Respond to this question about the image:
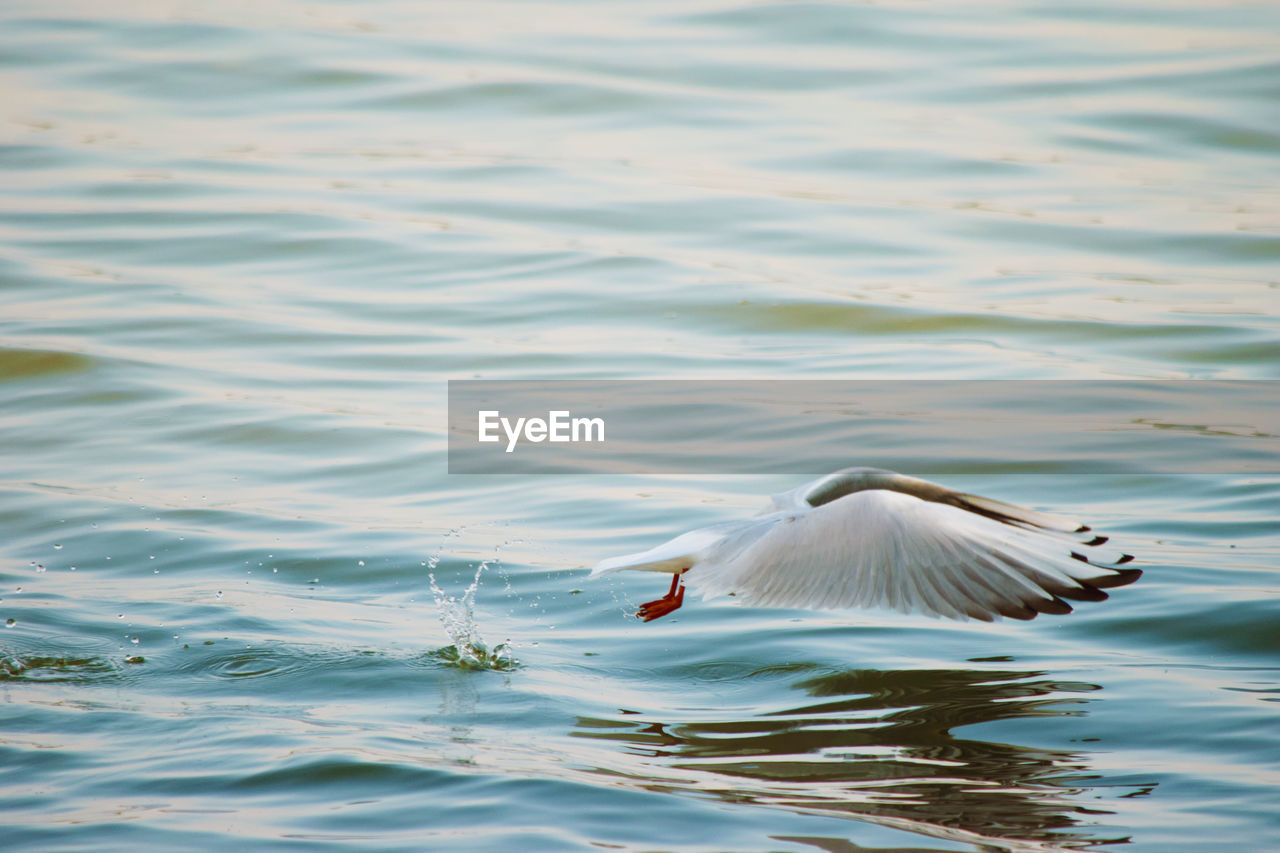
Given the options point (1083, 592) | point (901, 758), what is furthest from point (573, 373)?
point (901, 758)

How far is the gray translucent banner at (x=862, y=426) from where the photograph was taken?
7.38 m

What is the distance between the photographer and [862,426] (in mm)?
7891

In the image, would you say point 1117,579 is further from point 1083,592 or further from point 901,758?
point 901,758

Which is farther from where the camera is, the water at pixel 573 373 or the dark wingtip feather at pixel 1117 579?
the dark wingtip feather at pixel 1117 579

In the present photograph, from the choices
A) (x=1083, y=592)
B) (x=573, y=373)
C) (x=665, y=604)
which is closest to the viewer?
(x=1083, y=592)

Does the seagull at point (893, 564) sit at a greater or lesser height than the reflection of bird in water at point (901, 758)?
greater

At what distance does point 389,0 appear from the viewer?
1806cm

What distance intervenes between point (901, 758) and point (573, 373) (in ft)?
16.9

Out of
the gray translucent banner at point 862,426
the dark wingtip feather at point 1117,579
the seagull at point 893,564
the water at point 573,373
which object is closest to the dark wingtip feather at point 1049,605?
the seagull at point 893,564

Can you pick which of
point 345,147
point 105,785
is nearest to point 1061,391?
point 105,785

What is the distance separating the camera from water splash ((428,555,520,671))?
4891mm
